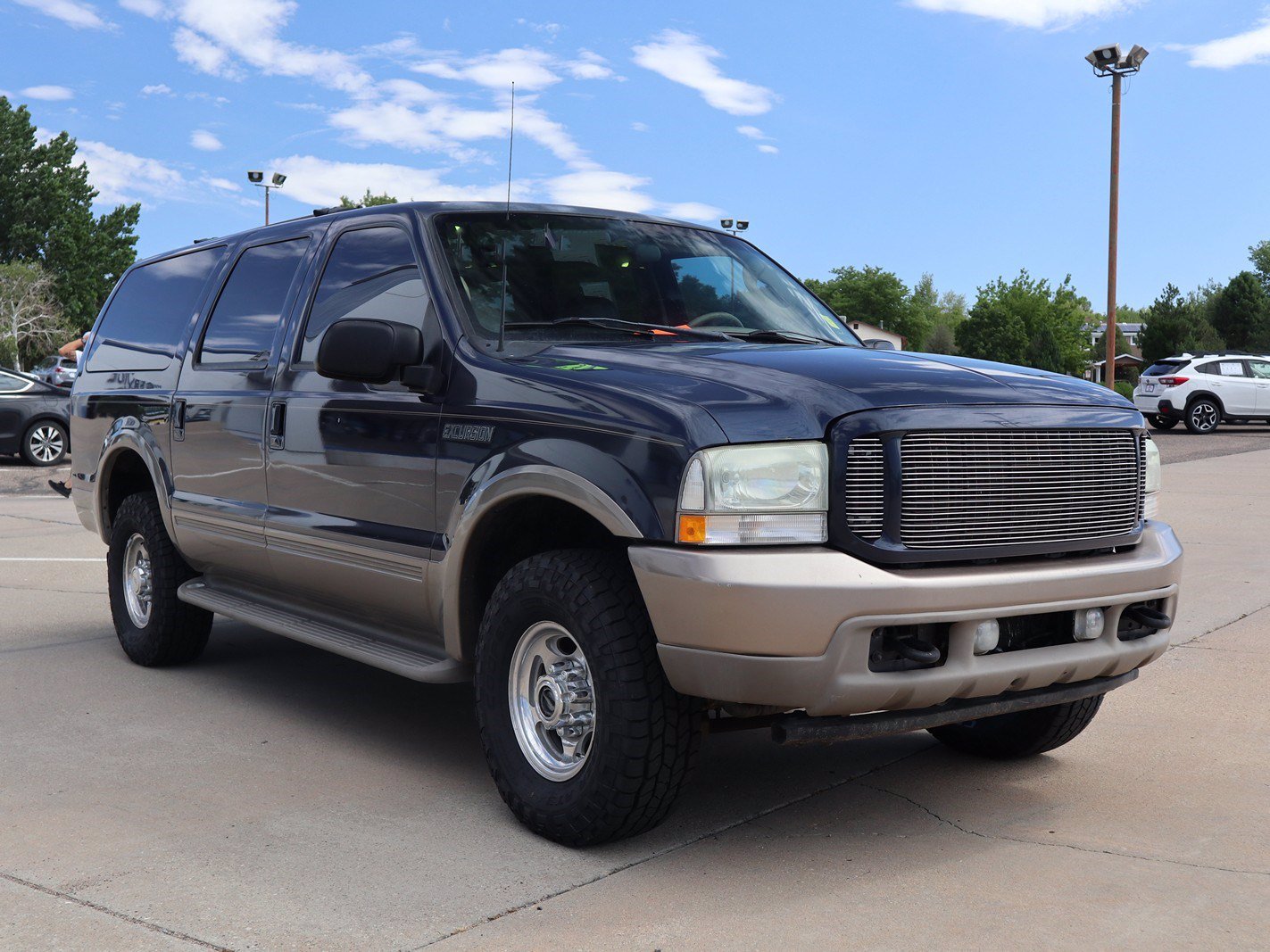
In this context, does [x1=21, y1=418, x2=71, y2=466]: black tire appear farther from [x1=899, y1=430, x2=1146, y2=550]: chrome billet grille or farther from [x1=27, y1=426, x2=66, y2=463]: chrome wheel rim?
[x1=899, y1=430, x2=1146, y2=550]: chrome billet grille

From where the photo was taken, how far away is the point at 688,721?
3688mm

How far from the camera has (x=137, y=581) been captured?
21.1 feet

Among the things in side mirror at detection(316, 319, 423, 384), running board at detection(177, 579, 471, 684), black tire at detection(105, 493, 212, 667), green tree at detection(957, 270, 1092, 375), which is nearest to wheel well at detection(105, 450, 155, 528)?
black tire at detection(105, 493, 212, 667)

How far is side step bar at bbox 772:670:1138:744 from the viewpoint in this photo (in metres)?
3.54

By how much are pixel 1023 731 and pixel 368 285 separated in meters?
2.81

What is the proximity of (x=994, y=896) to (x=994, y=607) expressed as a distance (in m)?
0.74

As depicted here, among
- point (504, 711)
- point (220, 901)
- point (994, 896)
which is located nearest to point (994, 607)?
point (994, 896)

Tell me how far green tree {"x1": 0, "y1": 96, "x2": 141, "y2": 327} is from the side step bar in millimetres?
74542

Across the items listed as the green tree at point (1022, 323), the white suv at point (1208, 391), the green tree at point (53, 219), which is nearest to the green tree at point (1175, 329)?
the green tree at point (1022, 323)

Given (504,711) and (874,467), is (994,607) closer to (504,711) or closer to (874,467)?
(874,467)

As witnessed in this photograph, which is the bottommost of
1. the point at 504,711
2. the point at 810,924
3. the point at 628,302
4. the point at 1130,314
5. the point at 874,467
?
the point at 810,924

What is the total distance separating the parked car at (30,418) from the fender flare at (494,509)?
51.5 feet

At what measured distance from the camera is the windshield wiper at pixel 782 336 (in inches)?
187

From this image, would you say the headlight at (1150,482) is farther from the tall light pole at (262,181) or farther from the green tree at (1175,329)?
the green tree at (1175,329)
